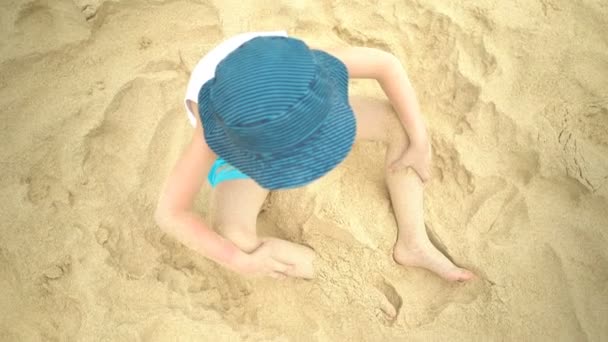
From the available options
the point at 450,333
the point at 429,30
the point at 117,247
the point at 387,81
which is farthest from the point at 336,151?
the point at 429,30

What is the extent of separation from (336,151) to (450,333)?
0.68 m

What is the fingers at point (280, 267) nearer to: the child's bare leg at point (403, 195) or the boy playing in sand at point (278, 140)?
the boy playing in sand at point (278, 140)

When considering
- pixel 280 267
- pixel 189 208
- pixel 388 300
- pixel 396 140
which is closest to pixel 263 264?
pixel 280 267

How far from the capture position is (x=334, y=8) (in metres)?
1.91

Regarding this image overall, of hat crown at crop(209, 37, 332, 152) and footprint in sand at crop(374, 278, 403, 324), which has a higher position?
hat crown at crop(209, 37, 332, 152)

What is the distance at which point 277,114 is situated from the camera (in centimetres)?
92

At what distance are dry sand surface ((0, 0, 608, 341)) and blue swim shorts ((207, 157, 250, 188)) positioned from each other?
8.4 inches

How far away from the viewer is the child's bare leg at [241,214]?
1437 mm

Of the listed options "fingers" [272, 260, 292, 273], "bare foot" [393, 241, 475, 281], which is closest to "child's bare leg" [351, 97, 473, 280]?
"bare foot" [393, 241, 475, 281]

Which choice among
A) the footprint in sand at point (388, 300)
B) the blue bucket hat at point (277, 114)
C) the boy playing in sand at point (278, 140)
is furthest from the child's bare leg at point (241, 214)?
the blue bucket hat at point (277, 114)

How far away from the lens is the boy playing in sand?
948mm

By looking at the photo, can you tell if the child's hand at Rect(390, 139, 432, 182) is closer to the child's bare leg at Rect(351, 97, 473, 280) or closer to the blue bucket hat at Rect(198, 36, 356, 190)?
the child's bare leg at Rect(351, 97, 473, 280)

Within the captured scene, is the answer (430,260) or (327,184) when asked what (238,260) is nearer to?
(327,184)

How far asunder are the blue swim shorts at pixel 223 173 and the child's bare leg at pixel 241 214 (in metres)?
0.01
